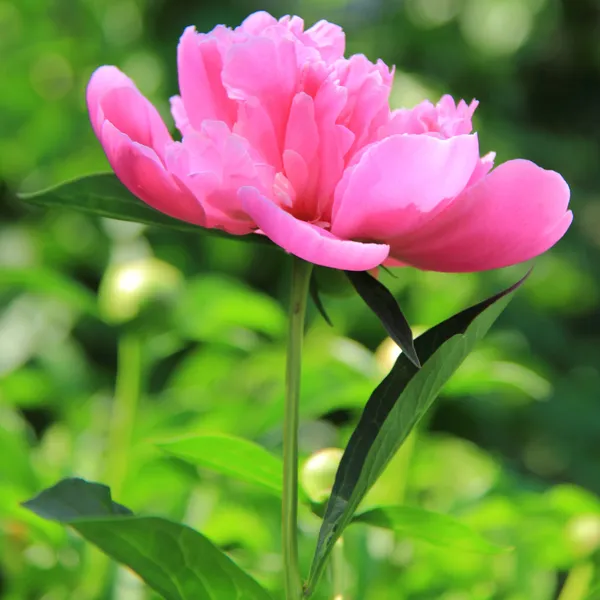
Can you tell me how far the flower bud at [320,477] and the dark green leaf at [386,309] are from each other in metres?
0.09

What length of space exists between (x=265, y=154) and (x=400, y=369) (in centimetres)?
9

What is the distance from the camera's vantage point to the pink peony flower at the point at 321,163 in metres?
0.30

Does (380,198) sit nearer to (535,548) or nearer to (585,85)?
(535,548)

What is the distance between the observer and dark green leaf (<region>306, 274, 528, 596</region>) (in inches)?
12.5

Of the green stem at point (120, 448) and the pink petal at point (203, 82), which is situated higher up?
the pink petal at point (203, 82)

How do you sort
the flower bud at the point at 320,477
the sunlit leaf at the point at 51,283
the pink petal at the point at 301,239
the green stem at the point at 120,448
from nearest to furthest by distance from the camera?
the pink petal at the point at 301,239 < the flower bud at the point at 320,477 < the green stem at the point at 120,448 < the sunlit leaf at the point at 51,283

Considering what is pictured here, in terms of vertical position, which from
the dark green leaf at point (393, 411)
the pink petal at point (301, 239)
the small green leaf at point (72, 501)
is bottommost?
the small green leaf at point (72, 501)

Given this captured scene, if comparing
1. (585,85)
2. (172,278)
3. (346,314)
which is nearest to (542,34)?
(585,85)

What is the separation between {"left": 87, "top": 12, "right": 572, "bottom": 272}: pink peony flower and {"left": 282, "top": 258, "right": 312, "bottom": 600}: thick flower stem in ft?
0.09

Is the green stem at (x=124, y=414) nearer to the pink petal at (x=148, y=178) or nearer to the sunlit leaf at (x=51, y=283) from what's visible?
the sunlit leaf at (x=51, y=283)

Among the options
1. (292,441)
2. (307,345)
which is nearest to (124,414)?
(292,441)

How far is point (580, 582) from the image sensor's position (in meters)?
0.58

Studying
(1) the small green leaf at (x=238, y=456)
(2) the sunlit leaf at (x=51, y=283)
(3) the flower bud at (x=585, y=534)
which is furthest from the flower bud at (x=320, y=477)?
(2) the sunlit leaf at (x=51, y=283)

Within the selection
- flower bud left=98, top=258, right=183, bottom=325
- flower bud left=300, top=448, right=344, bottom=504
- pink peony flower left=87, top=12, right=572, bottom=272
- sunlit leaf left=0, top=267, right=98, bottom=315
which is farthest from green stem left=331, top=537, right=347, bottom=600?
sunlit leaf left=0, top=267, right=98, bottom=315
